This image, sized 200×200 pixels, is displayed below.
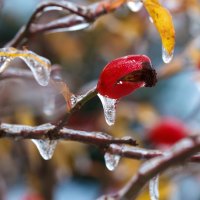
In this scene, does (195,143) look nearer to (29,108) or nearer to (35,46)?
(29,108)

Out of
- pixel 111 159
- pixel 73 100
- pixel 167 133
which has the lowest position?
pixel 167 133

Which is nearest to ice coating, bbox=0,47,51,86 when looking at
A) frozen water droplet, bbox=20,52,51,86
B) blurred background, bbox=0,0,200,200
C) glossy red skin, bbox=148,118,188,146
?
frozen water droplet, bbox=20,52,51,86

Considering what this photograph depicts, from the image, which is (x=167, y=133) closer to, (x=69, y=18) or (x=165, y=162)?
(x=69, y=18)

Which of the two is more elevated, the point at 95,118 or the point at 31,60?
the point at 31,60

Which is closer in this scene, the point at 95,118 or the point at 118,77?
the point at 118,77

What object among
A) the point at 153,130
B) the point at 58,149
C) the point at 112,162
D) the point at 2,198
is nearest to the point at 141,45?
the point at 153,130

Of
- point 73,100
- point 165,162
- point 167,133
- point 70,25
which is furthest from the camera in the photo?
point 167,133

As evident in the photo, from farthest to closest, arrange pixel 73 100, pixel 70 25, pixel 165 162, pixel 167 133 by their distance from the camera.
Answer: pixel 167 133
pixel 70 25
pixel 73 100
pixel 165 162

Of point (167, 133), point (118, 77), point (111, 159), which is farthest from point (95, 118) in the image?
point (118, 77)
